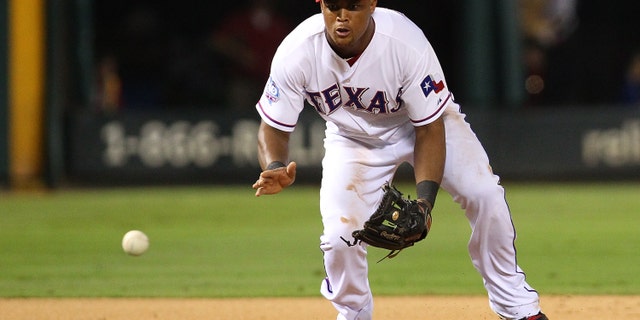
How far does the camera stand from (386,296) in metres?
6.85

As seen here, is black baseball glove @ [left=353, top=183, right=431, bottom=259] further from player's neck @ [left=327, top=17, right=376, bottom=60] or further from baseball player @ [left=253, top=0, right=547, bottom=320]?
player's neck @ [left=327, top=17, right=376, bottom=60]

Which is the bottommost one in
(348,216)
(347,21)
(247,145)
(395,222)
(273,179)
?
(247,145)

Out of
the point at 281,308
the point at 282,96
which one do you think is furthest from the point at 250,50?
the point at 282,96

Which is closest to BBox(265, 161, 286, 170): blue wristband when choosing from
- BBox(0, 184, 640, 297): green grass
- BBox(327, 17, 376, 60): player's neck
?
BBox(327, 17, 376, 60): player's neck

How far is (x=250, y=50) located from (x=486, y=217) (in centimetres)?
919

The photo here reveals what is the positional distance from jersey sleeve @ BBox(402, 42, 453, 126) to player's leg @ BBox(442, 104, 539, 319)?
0.25 metres

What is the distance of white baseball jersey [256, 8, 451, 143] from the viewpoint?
496cm

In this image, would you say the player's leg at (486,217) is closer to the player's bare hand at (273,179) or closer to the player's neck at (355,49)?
the player's neck at (355,49)

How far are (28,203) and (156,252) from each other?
13.4 ft

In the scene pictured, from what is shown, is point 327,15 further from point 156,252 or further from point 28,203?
point 28,203

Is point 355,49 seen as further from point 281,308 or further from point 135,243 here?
point 135,243

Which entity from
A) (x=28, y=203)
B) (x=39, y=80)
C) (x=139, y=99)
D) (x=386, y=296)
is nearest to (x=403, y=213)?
(x=386, y=296)

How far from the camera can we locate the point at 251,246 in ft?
30.2

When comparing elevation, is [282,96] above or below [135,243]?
above
